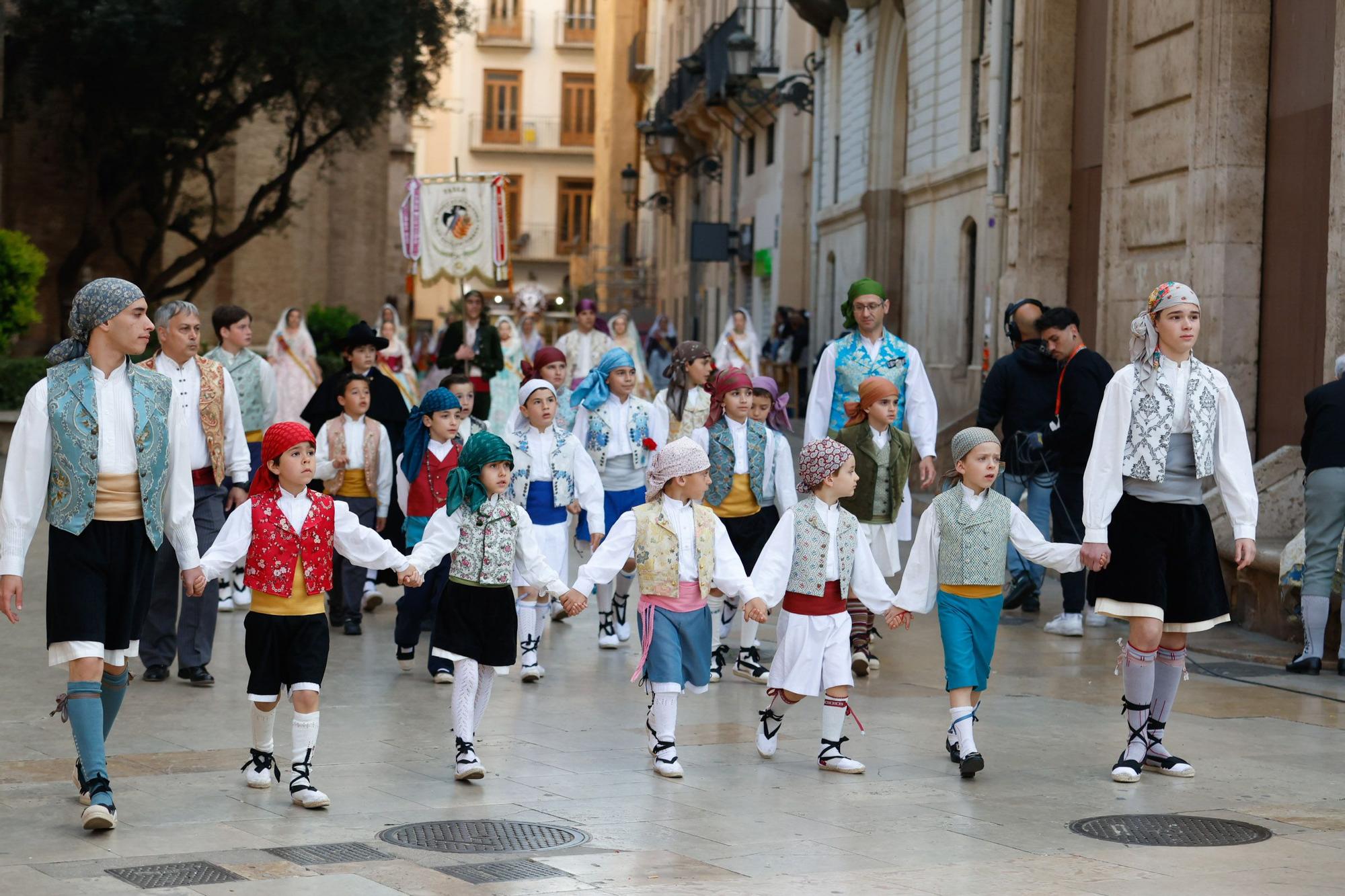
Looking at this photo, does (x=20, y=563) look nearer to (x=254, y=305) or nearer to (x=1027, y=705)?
(x=1027, y=705)

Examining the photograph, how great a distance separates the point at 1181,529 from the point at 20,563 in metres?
→ 4.47

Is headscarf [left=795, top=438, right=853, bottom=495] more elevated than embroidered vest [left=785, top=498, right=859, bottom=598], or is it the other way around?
headscarf [left=795, top=438, right=853, bottom=495]

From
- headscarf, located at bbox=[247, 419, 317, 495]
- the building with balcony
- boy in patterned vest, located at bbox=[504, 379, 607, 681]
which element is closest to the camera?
headscarf, located at bbox=[247, 419, 317, 495]

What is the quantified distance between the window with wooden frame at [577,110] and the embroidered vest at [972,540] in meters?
73.4

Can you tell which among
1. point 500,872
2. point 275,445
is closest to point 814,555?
point 275,445

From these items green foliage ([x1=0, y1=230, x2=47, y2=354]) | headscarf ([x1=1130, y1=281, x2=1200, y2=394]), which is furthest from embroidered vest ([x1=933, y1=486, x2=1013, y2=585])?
green foliage ([x1=0, y1=230, x2=47, y2=354])

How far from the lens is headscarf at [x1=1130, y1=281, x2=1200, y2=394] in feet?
24.9

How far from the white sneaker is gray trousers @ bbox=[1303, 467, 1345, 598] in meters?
1.81

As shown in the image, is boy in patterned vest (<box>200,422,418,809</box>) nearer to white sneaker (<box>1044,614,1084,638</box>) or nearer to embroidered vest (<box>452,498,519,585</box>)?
embroidered vest (<box>452,498,519,585</box>)

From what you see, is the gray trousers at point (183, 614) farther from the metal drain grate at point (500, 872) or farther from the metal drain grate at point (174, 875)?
the metal drain grate at point (500, 872)

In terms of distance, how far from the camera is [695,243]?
Result: 32.8 m

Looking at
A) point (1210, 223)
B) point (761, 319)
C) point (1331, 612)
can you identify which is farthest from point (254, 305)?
point (1331, 612)

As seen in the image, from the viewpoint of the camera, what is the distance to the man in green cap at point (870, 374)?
34.3ft

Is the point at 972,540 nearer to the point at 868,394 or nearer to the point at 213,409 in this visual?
the point at 868,394
